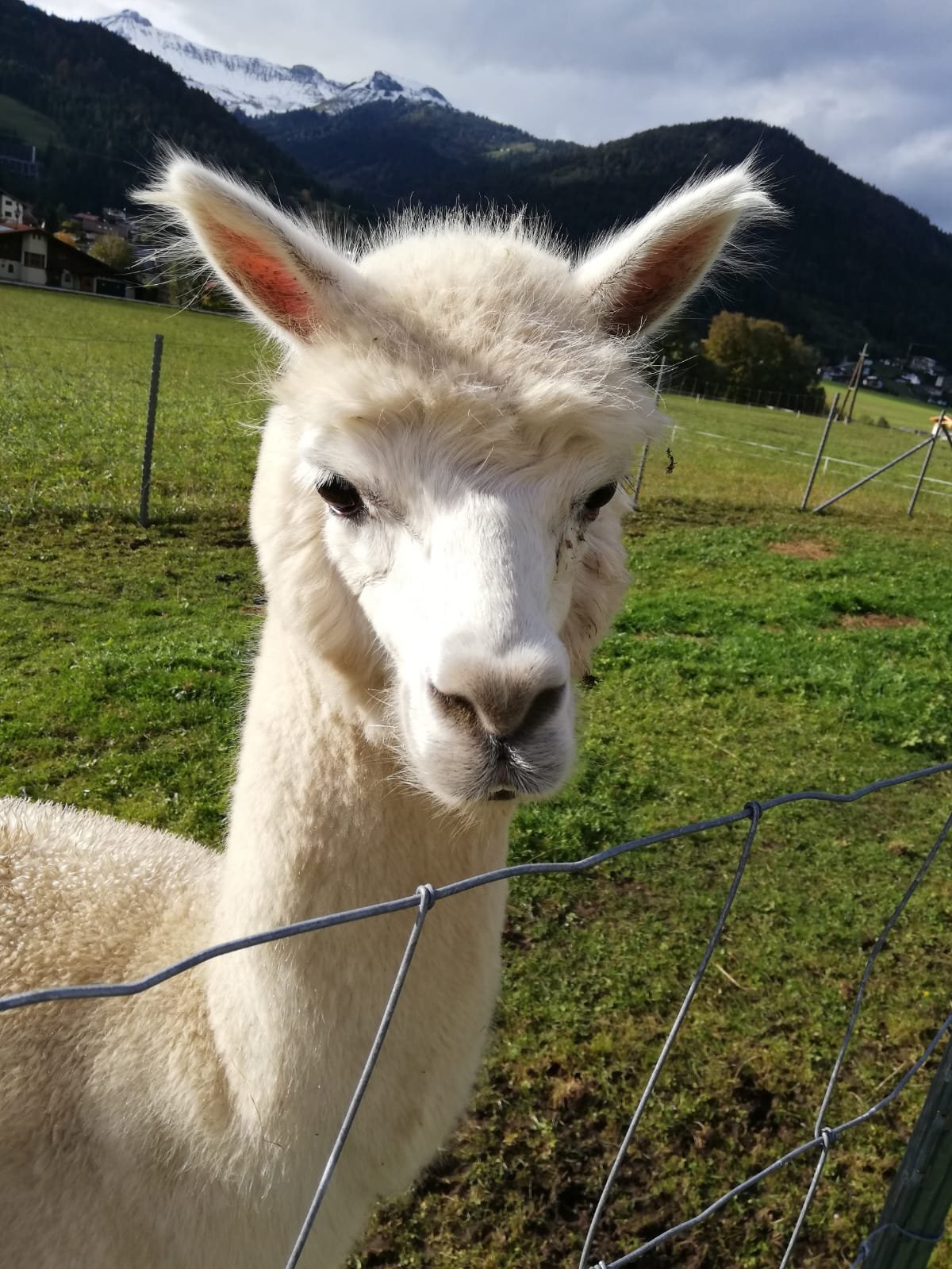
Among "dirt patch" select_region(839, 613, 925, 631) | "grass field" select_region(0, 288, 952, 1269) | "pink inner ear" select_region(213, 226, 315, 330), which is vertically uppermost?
"pink inner ear" select_region(213, 226, 315, 330)

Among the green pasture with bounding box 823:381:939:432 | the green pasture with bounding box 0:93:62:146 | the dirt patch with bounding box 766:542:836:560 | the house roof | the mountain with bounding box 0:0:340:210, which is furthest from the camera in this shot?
the green pasture with bounding box 0:93:62:146

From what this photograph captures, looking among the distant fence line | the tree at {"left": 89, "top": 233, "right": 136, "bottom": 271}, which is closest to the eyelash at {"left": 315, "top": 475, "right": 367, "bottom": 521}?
the distant fence line

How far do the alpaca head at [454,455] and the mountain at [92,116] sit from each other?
111 m

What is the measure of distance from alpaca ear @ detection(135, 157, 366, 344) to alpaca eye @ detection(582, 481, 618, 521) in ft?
2.12

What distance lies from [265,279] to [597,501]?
0.86m

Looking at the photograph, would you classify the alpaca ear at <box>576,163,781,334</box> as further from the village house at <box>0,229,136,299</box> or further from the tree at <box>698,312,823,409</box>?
the village house at <box>0,229,136,299</box>

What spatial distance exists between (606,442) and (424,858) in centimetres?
97

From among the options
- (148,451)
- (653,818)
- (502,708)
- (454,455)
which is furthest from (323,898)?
(148,451)

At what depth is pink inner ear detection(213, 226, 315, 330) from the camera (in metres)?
1.69

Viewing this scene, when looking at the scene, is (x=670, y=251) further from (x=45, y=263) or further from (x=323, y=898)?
(x=45, y=263)

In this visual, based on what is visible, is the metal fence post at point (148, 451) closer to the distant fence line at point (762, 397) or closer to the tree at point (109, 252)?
the distant fence line at point (762, 397)

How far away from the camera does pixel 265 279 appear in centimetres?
176

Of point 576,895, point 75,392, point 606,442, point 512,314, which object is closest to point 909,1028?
point 576,895

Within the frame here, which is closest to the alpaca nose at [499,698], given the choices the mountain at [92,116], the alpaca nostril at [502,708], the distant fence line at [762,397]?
the alpaca nostril at [502,708]
